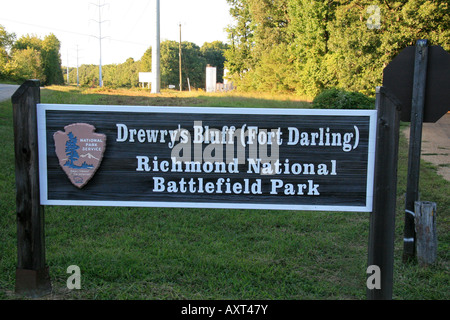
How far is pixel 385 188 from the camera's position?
305 centimetres

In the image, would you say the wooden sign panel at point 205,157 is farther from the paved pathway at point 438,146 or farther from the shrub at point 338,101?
the shrub at point 338,101

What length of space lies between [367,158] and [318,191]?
1.39 feet

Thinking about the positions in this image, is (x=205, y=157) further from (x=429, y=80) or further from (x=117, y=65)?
(x=117, y=65)

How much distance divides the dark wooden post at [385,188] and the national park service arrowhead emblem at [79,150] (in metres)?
2.02

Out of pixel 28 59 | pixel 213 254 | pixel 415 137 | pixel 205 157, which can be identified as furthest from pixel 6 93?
pixel 28 59

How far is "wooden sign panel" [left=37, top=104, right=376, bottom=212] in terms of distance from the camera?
3133 millimetres

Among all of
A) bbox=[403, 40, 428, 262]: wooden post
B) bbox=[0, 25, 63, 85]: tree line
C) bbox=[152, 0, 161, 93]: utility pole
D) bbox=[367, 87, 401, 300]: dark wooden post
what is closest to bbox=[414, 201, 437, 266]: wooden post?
bbox=[403, 40, 428, 262]: wooden post

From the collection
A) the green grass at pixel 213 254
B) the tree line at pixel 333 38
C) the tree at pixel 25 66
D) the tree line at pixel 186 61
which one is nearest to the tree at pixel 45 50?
the tree at pixel 25 66

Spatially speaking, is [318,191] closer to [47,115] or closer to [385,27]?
[47,115]

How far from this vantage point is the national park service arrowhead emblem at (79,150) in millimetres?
3207

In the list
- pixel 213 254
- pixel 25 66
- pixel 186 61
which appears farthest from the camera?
pixel 186 61

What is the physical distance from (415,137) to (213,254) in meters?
2.31

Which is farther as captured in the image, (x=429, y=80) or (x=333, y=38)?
(x=333, y=38)

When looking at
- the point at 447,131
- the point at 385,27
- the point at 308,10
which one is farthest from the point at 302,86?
the point at 447,131
